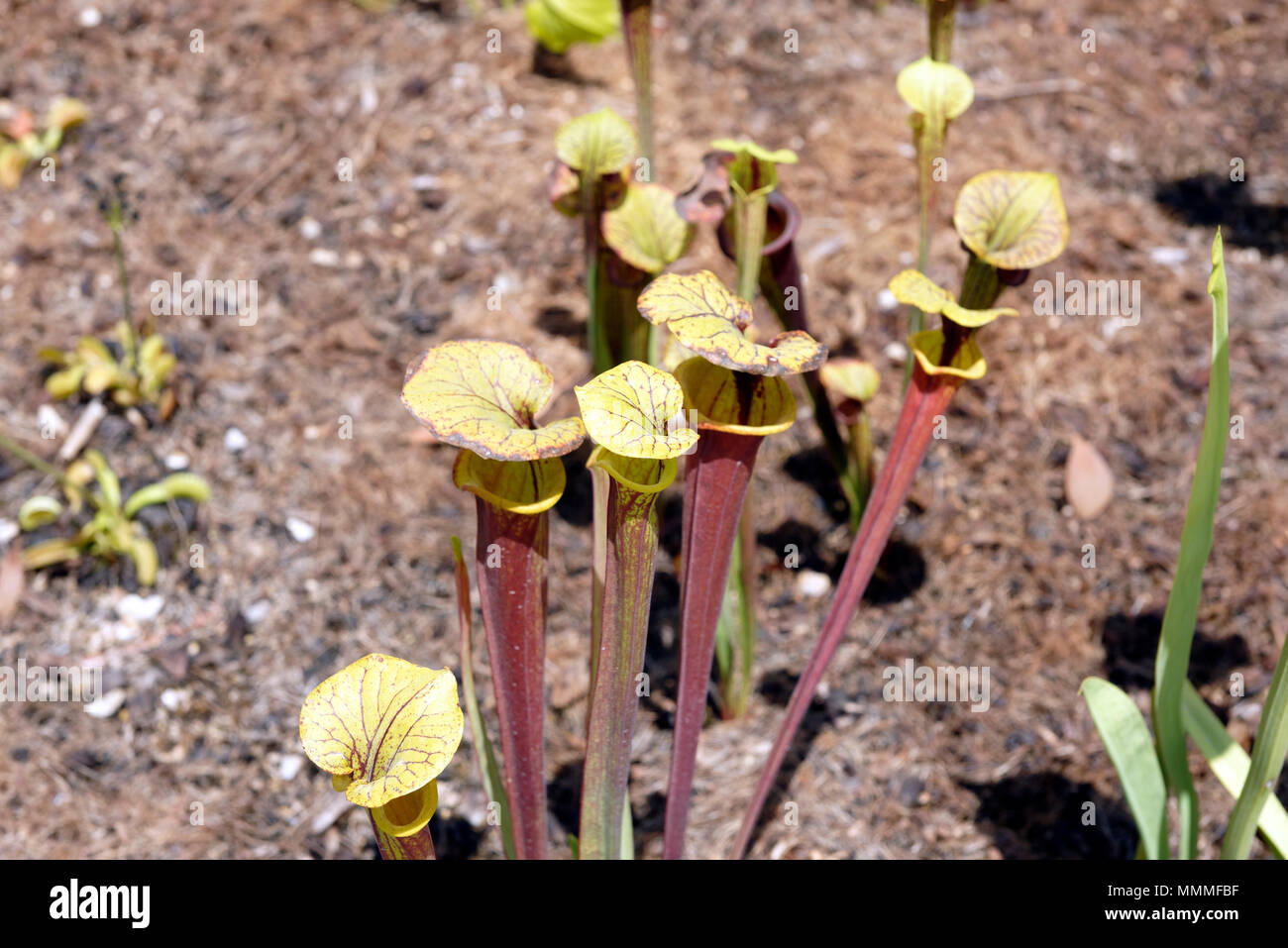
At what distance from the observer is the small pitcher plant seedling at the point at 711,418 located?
1.27m

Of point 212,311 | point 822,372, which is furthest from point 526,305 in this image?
point 822,372

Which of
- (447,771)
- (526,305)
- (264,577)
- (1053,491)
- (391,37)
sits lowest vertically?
(447,771)

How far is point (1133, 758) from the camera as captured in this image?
1.70m

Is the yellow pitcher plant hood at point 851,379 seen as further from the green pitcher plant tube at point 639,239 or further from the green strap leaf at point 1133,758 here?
the green strap leaf at point 1133,758

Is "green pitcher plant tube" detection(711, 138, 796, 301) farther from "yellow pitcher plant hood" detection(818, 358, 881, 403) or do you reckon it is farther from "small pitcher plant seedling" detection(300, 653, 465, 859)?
"small pitcher plant seedling" detection(300, 653, 465, 859)

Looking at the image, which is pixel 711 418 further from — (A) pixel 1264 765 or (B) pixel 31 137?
(B) pixel 31 137

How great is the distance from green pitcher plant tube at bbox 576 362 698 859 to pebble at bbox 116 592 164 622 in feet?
5.06

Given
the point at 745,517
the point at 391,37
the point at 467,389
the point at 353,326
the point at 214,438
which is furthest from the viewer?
the point at 391,37

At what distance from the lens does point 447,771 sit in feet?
7.41

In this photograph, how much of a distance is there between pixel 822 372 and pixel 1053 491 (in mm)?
905

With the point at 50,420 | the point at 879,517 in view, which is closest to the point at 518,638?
the point at 879,517

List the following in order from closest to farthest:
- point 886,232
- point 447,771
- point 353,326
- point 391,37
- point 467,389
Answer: point 467,389, point 447,771, point 353,326, point 886,232, point 391,37

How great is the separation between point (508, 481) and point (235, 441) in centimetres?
182

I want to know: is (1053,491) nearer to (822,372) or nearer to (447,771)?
(822,372)
